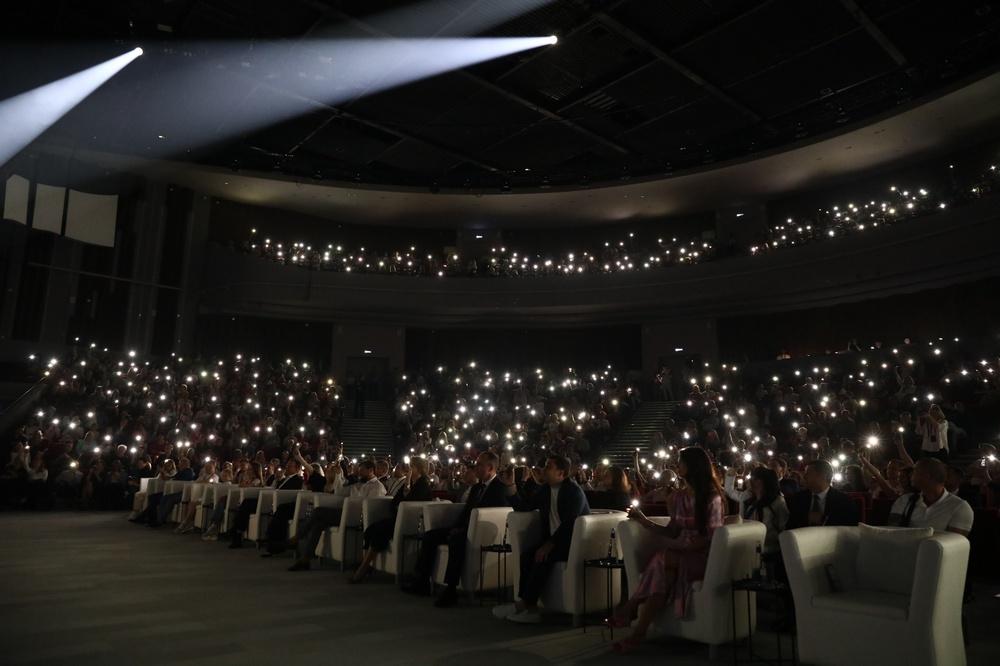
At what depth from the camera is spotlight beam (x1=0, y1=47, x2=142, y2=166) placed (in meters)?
14.7

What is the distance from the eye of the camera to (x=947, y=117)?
15.1 meters

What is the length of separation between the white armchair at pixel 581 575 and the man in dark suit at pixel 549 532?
74 mm

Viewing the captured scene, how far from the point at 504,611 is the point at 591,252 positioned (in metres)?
18.7

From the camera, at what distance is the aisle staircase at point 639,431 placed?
15.2 meters

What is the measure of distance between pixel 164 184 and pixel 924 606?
20.6 metres

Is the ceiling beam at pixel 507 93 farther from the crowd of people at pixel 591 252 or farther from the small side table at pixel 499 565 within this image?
the small side table at pixel 499 565

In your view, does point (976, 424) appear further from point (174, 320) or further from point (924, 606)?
point (174, 320)

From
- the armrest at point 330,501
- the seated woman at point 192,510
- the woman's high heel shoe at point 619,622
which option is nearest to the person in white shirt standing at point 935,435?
the woman's high heel shoe at point 619,622

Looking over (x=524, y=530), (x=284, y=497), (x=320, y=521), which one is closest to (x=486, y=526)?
(x=524, y=530)

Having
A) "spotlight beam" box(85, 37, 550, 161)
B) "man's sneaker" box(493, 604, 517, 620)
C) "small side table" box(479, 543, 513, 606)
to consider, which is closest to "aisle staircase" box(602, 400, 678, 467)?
"spotlight beam" box(85, 37, 550, 161)

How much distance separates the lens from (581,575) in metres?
4.71

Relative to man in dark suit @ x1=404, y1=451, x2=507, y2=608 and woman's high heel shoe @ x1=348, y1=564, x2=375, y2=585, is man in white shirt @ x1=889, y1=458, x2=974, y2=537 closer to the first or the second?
man in dark suit @ x1=404, y1=451, x2=507, y2=608

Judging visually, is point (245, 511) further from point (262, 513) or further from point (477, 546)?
point (477, 546)

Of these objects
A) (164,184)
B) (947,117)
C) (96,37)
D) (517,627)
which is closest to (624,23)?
(947,117)
